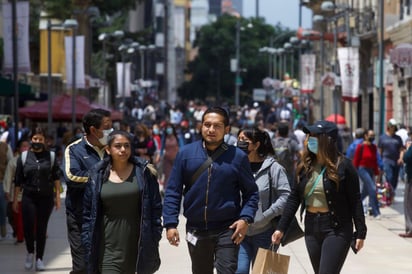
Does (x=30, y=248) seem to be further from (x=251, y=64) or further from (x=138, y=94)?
(x=251, y=64)

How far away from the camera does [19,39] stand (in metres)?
26.0

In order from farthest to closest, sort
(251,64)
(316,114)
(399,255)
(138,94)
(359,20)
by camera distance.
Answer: (251,64) → (138,94) → (316,114) → (359,20) → (399,255)

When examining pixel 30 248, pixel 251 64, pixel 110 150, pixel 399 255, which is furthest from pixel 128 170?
pixel 251 64

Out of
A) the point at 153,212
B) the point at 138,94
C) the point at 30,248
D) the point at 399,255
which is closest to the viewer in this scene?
the point at 153,212

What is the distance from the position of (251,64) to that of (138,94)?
125 feet

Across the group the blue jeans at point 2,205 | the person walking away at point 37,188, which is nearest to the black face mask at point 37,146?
the person walking away at point 37,188

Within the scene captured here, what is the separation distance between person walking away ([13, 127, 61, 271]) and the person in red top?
331 inches

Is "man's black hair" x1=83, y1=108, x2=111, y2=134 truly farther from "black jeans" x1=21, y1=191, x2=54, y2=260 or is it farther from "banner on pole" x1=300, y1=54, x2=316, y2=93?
"banner on pole" x1=300, y1=54, x2=316, y2=93

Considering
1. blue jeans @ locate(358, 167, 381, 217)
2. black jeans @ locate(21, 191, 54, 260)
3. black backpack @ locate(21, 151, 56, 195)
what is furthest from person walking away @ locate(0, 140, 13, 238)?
blue jeans @ locate(358, 167, 381, 217)

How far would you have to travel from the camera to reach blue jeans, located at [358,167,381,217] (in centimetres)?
2144

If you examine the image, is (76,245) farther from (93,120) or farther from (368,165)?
(368,165)

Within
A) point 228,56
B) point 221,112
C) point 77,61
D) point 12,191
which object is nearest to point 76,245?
point 221,112

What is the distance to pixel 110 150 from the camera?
874 cm

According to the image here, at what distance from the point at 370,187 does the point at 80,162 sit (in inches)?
467
